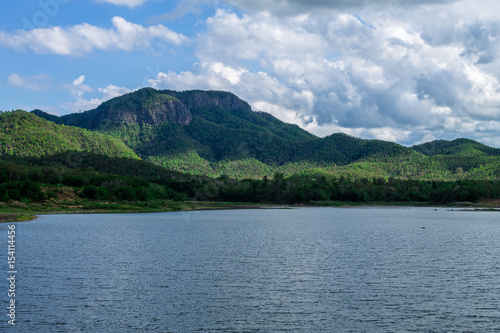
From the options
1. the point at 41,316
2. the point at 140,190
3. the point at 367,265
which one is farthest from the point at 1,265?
the point at 140,190

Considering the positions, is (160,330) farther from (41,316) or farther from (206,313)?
(41,316)

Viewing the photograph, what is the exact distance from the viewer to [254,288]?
33281 millimetres

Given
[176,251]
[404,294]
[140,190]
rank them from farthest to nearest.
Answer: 1. [140,190]
2. [176,251]
3. [404,294]

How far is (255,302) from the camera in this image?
2923 cm

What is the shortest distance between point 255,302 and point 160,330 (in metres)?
7.66

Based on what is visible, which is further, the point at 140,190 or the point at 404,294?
the point at 140,190

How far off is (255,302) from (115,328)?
9.32m

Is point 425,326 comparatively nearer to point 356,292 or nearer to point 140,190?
point 356,292

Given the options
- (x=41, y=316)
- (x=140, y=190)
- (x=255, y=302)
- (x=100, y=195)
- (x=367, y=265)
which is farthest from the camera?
(x=140, y=190)

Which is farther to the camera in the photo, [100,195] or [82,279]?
[100,195]

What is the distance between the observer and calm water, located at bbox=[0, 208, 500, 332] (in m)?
25.0

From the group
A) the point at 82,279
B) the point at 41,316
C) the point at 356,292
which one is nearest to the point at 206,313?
the point at 41,316

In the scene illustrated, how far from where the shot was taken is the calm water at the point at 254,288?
2495 cm

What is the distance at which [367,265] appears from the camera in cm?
4350
